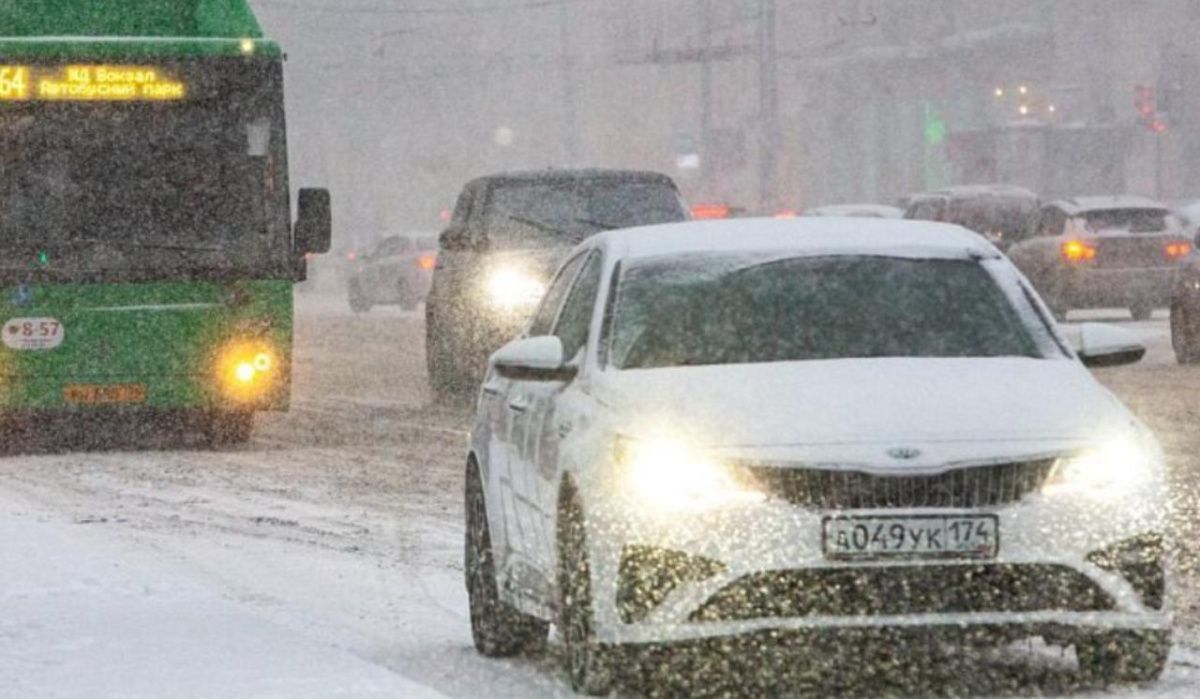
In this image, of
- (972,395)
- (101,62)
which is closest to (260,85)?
(101,62)

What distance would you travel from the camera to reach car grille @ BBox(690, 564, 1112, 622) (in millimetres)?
8234

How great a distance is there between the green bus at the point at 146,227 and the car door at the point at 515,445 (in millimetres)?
9364

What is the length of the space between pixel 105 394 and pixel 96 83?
1960 mm

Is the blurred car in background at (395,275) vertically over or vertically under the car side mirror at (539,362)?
under

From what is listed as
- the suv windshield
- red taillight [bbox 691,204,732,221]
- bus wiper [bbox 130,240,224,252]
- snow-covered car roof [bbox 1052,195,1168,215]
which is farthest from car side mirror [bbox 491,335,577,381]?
red taillight [bbox 691,204,732,221]

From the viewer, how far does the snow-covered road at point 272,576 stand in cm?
909

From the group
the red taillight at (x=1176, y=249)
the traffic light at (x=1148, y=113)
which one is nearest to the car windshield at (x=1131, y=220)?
the red taillight at (x=1176, y=249)

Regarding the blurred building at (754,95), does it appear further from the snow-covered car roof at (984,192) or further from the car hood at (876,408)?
the car hood at (876,408)

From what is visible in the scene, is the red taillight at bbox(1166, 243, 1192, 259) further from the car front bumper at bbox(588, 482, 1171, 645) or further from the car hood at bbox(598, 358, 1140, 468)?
the car front bumper at bbox(588, 482, 1171, 645)

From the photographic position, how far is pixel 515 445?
984 centimetres

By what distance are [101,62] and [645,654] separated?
500 inches

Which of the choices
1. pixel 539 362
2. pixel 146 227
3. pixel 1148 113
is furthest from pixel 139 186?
pixel 1148 113

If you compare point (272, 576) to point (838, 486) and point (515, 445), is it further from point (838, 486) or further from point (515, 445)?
point (838, 486)

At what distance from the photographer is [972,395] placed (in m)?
8.63
